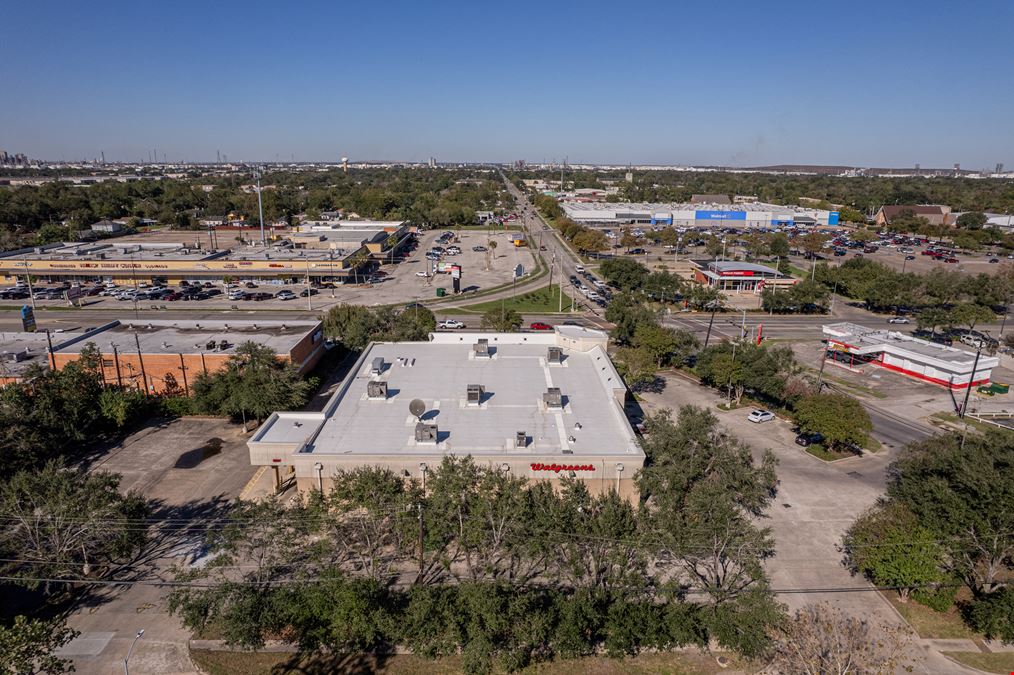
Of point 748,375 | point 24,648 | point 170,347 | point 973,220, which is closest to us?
point 24,648

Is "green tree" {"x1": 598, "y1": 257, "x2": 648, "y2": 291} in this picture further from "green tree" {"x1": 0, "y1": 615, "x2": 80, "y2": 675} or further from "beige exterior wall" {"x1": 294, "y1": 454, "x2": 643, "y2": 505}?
"green tree" {"x1": 0, "y1": 615, "x2": 80, "y2": 675}

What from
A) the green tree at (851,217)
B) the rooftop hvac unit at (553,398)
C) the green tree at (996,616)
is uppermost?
the green tree at (851,217)

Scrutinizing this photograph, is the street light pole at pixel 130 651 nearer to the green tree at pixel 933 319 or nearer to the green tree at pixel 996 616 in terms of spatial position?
the green tree at pixel 996 616

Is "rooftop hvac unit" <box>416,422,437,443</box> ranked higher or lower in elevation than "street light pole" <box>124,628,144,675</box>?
higher

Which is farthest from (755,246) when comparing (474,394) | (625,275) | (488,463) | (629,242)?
(488,463)

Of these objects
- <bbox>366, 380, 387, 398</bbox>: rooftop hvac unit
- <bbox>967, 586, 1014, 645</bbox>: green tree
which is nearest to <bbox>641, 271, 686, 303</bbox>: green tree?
<bbox>366, 380, 387, 398</bbox>: rooftop hvac unit

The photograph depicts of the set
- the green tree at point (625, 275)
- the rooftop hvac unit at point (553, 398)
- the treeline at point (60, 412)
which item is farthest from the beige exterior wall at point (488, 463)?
the green tree at point (625, 275)

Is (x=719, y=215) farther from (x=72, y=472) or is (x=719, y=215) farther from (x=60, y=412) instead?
(x=72, y=472)
